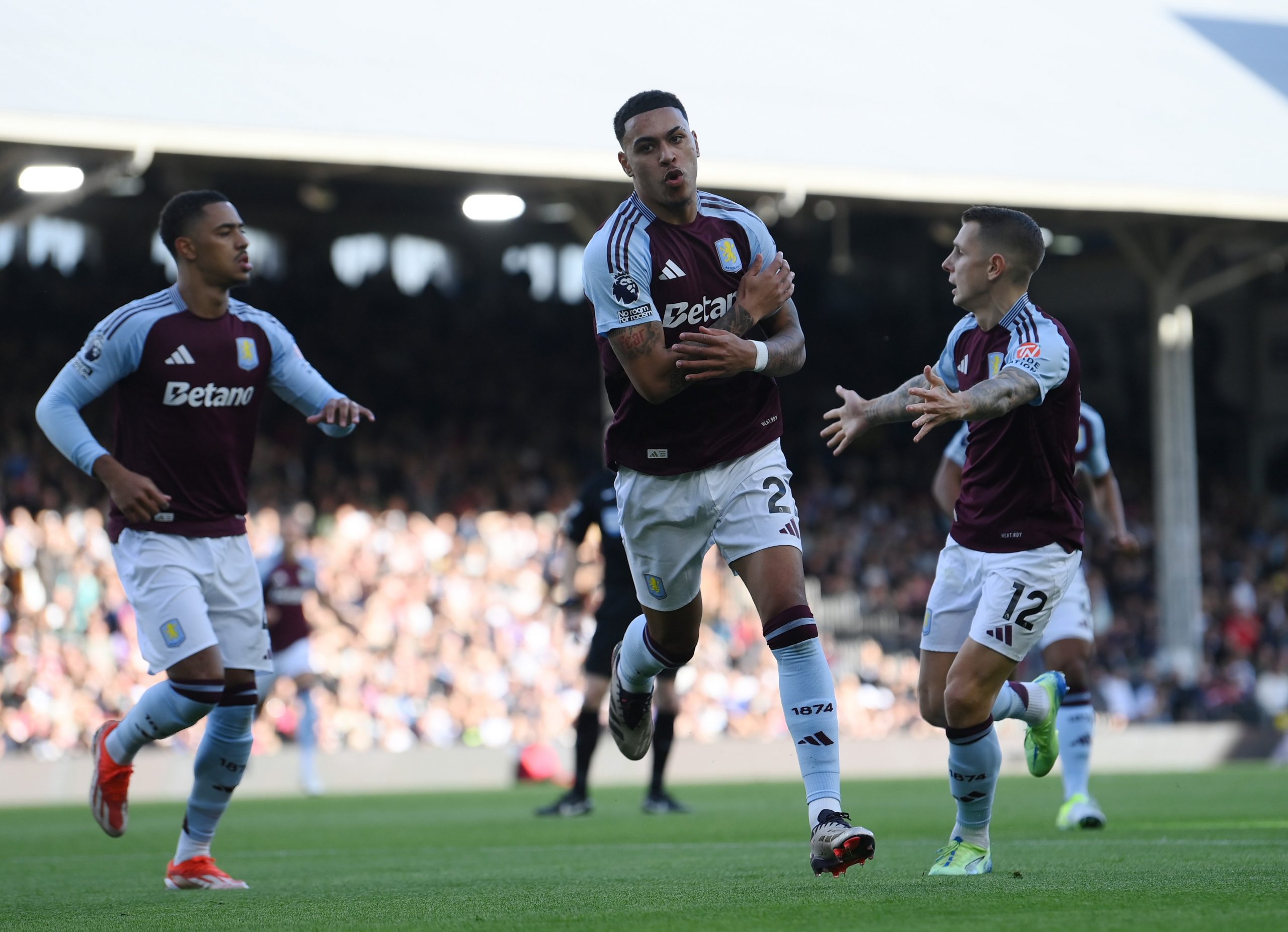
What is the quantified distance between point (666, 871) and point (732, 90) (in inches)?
585

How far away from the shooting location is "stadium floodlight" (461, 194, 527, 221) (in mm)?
19297

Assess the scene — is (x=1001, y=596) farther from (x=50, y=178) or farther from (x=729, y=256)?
(x=50, y=178)

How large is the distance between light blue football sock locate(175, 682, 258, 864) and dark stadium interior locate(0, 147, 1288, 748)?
37.5 ft

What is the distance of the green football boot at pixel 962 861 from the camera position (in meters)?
6.12

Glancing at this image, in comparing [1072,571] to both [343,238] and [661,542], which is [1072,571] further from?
[343,238]

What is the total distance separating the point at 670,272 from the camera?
233 inches

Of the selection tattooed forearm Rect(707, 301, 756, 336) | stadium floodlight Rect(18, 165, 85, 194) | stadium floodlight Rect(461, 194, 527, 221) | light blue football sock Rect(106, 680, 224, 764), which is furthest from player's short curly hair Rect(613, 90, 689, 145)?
stadium floodlight Rect(461, 194, 527, 221)

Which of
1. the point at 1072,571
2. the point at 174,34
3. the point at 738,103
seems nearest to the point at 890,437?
the point at 738,103

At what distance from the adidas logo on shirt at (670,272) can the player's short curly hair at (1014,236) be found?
1247mm

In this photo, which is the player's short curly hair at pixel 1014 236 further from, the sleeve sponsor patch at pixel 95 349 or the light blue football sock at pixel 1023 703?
the sleeve sponsor patch at pixel 95 349

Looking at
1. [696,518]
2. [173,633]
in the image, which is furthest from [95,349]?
[696,518]

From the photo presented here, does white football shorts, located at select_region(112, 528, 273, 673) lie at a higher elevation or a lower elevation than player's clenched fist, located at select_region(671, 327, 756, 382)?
lower

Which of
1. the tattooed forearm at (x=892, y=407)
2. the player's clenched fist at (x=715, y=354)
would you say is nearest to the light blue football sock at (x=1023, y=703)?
the tattooed forearm at (x=892, y=407)

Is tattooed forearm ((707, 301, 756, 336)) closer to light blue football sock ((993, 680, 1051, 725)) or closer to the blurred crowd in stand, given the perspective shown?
light blue football sock ((993, 680, 1051, 725))
